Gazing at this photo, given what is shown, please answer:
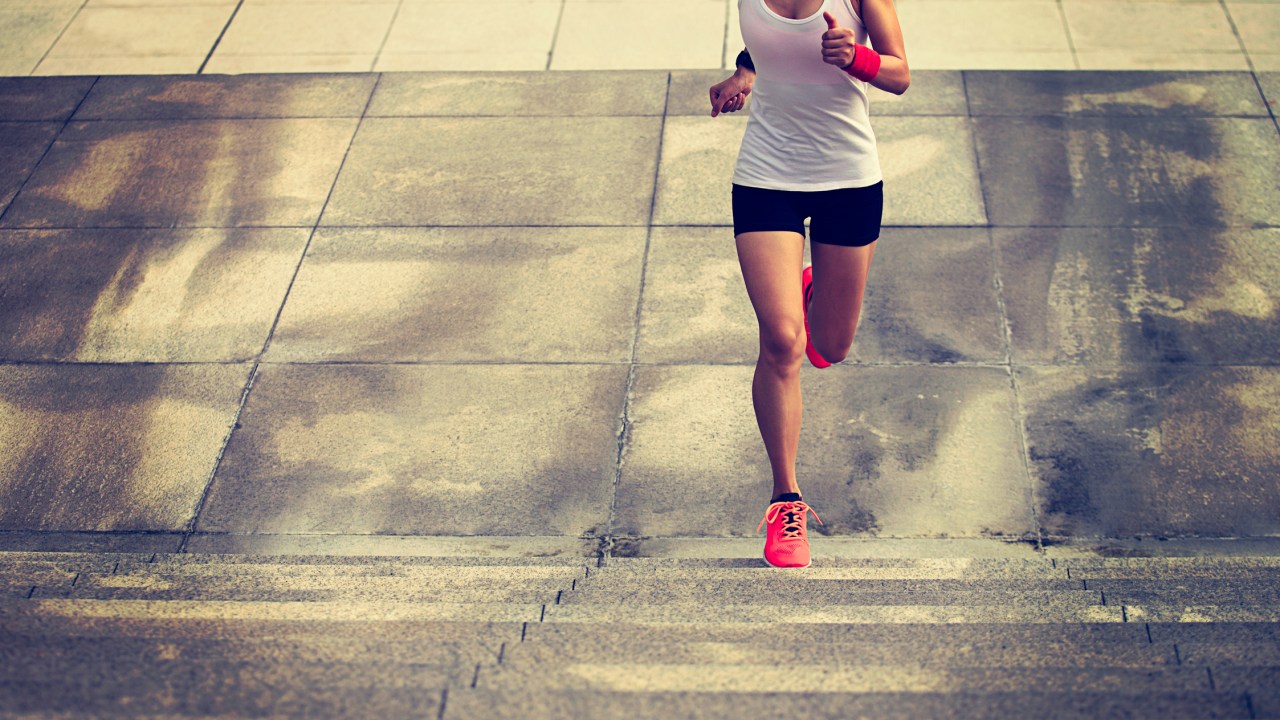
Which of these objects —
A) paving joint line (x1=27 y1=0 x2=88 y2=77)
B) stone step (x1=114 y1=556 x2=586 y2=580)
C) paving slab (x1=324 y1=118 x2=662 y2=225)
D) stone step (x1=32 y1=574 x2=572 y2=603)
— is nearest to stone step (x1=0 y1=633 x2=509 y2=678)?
stone step (x1=32 y1=574 x2=572 y2=603)

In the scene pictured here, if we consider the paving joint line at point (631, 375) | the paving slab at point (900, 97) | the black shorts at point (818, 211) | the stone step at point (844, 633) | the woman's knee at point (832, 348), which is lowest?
the paving slab at point (900, 97)

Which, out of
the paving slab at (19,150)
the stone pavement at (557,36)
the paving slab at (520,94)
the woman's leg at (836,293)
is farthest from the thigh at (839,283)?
the paving slab at (19,150)

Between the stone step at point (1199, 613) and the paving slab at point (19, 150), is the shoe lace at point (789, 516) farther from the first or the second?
the paving slab at point (19, 150)

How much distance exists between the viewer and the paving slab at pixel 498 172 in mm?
6410

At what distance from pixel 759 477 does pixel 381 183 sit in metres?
3.03

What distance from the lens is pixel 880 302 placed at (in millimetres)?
5691

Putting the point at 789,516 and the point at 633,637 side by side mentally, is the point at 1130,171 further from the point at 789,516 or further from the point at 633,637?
the point at 633,637

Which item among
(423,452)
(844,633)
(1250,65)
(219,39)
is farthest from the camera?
(219,39)

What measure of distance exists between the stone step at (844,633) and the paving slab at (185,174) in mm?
3708

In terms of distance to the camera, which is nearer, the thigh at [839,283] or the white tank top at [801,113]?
the white tank top at [801,113]

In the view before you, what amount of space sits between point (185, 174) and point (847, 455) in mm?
4179

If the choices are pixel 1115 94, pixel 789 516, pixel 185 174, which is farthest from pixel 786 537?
pixel 185 174

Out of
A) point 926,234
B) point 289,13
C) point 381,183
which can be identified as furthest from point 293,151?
point 926,234

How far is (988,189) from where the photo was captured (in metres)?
6.41
